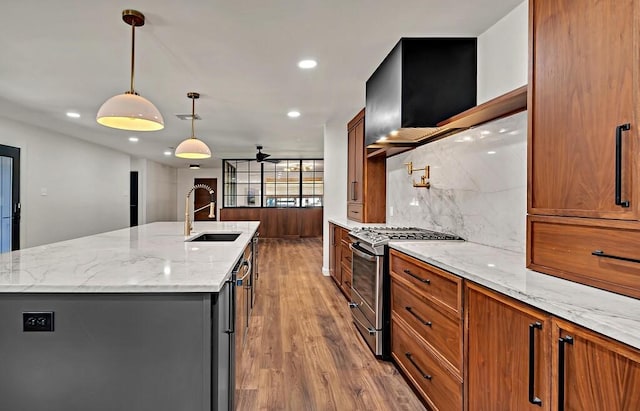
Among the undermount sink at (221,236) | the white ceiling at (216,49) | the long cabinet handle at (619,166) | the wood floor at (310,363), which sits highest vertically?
the white ceiling at (216,49)

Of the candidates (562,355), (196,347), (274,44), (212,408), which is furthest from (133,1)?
(562,355)

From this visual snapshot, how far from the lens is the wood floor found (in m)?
2.14

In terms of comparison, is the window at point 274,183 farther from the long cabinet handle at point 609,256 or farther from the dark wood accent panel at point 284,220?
the long cabinet handle at point 609,256

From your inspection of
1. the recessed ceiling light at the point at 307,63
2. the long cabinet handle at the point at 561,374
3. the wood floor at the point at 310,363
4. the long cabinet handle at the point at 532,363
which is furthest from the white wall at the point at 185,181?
the long cabinet handle at the point at 561,374

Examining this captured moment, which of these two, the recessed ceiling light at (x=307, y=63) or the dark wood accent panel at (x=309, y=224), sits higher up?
the recessed ceiling light at (x=307, y=63)

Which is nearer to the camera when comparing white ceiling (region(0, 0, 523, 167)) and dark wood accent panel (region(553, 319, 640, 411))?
dark wood accent panel (region(553, 319, 640, 411))

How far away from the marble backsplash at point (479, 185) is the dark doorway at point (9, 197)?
5.92m

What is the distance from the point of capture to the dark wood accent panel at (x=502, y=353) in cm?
115

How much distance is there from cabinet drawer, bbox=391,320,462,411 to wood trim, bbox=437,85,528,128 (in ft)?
4.55

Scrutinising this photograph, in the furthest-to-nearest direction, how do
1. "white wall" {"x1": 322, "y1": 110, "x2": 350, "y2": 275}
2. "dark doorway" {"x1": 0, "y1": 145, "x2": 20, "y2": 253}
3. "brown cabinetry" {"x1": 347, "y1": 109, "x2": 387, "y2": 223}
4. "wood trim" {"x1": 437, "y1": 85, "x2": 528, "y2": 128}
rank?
1. "white wall" {"x1": 322, "y1": 110, "x2": 350, "y2": 275}
2. "dark doorway" {"x1": 0, "y1": 145, "x2": 20, "y2": 253}
3. "brown cabinetry" {"x1": 347, "y1": 109, "x2": 387, "y2": 223}
4. "wood trim" {"x1": 437, "y1": 85, "x2": 528, "y2": 128}

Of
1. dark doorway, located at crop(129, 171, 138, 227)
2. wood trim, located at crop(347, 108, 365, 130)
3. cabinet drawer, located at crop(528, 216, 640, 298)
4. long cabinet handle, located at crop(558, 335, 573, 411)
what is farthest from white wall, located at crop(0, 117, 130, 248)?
long cabinet handle, located at crop(558, 335, 573, 411)

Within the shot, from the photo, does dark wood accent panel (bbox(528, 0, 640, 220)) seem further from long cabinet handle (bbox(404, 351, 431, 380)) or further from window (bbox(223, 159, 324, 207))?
window (bbox(223, 159, 324, 207))

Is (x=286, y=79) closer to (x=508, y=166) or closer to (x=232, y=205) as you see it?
(x=508, y=166)

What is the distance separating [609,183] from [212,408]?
5.41ft
